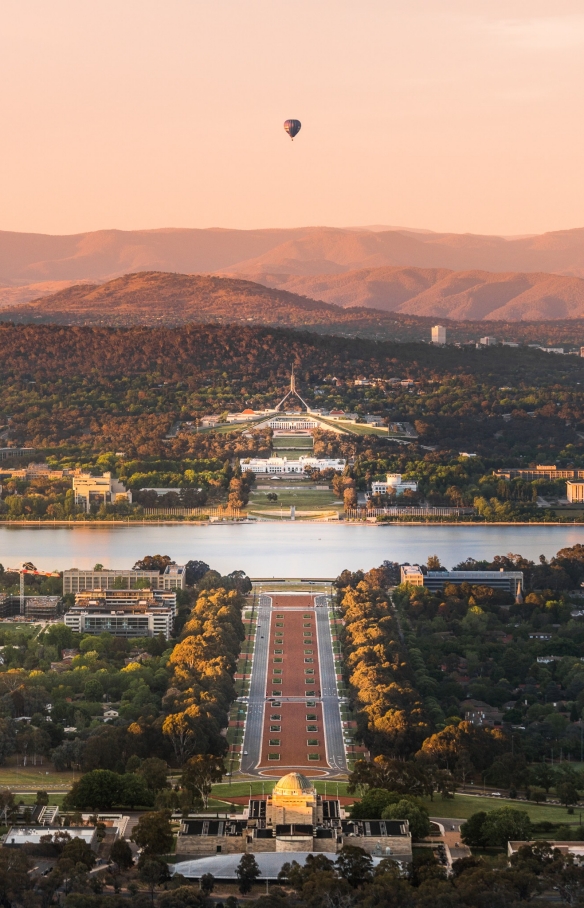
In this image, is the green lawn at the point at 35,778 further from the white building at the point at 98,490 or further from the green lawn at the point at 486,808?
the white building at the point at 98,490

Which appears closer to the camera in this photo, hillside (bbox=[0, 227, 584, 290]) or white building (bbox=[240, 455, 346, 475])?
white building (bbox=[240, 455, 346, 475])

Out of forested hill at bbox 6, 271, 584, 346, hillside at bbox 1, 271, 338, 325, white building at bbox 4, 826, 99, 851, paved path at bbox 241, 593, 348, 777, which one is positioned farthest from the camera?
hillside at bbox 1, 271, 338, 325

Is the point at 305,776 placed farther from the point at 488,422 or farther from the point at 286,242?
the point at 286,242

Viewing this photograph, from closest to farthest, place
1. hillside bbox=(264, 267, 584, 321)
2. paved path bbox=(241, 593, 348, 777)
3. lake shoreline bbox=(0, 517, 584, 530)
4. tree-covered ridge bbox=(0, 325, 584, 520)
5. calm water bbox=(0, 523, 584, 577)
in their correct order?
paved path bbox=(241, 593, 348, 777)
calm water bbox=(0, 523, 584, 577)
lake shoreline bbox=(0, 517, 584, 530)
tree-covered ridge bbox=(0, 325, 584, 520)
hillside bbox=(264, 267, 584, 321)

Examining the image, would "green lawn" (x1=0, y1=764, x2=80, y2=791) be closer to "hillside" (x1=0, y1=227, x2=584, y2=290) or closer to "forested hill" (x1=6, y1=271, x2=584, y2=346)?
"forested hill" (x1=6, y1=271, x2=584, y2=346)

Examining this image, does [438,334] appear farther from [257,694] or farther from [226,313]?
[257,694]

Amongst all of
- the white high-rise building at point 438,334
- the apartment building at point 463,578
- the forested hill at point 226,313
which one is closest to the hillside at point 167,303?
the forested hill at point 226,313

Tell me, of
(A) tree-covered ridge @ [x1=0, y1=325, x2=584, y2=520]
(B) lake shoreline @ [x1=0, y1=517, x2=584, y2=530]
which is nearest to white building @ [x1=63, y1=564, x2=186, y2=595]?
(B) lake shoreline @ [x1=0, y1=517, x2=584, y2=530]
